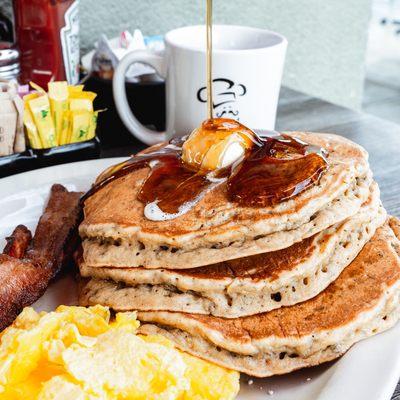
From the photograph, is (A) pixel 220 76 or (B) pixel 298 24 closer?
(A) pixel 220 76

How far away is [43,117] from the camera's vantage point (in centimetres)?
151

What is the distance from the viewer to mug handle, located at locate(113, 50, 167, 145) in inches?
67.8

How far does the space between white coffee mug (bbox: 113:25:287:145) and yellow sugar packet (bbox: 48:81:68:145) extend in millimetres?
244

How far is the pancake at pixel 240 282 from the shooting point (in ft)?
3.18

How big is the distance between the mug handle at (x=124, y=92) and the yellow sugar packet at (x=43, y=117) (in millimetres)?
Result: 294

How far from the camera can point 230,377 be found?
92 centimetres

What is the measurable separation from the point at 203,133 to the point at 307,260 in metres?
0.33

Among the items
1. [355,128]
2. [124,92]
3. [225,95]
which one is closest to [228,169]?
[225,95]

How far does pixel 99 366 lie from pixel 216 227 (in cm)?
29

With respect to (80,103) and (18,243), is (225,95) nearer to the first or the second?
(80,103)

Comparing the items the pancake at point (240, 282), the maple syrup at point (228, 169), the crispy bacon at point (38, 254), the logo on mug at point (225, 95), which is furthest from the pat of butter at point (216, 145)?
the logo on mug at point (225, 95)

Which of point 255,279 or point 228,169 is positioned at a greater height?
point 228,169

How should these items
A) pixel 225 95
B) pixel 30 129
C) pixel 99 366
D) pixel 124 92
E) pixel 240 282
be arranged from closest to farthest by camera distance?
pixel 99 366 → pixel 240 282 → pixel 30 129 → pixel 225 95 → pixel 124 92

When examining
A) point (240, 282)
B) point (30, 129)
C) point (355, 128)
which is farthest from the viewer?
point (355, 128)
